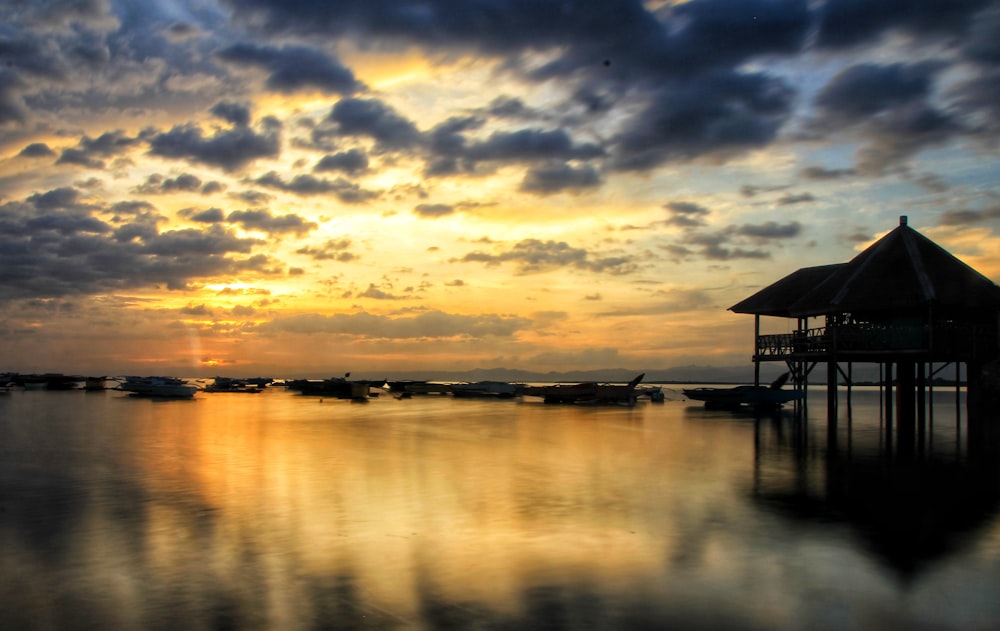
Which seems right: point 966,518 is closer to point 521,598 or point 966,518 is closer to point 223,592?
point 521,598

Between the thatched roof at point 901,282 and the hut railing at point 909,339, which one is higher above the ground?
the thatched roof at point 901,282

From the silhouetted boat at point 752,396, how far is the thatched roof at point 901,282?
1257 cm

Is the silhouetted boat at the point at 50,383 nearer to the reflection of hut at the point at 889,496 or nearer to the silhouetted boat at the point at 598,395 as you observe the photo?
the silhouetted boat at the point at 598,395

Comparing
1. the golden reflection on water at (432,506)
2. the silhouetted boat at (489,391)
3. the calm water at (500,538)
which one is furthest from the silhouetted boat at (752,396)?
the calm water at (500,538)

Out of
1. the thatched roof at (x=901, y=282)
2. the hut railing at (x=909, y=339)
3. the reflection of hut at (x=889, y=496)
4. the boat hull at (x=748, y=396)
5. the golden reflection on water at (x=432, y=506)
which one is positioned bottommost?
the golden reflection on water at (x=432, y=506)

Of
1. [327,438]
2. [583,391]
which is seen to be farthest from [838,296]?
[583,391]

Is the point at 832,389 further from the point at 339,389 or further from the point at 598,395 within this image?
the point at 339,389

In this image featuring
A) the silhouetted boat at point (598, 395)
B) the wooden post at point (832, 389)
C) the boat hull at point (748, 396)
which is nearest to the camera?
the wooden post at point (832, 389)

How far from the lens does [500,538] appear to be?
1216 centimetres

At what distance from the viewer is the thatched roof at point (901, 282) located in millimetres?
30656

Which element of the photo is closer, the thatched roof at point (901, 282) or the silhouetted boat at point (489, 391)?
the thatched roof at point (901, 282)

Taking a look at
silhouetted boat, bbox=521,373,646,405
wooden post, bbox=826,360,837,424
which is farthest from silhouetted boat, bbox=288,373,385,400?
wooden post, bbox=826,360,837,424

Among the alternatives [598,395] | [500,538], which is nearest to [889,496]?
[500,538]

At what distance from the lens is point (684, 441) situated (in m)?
29.3
